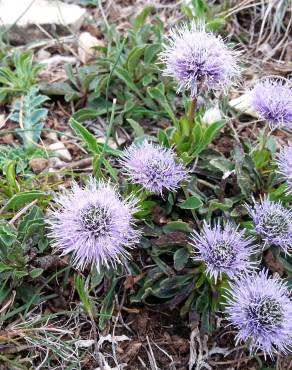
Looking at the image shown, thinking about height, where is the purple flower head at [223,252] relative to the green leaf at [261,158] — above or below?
below

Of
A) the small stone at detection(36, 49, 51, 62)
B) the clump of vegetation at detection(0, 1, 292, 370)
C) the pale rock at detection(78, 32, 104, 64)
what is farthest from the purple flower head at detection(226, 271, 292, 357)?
the small stone at detection(36, 49, 51, 62)

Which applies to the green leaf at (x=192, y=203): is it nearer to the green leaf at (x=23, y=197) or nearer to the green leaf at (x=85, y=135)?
the green leaf at (x=85, y=135)

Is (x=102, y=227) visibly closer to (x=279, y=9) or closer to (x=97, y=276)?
(x=97, y=276)

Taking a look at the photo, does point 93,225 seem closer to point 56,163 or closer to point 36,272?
point 36,272

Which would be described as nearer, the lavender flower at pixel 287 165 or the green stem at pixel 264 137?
the lavender flower at pixel 287 165

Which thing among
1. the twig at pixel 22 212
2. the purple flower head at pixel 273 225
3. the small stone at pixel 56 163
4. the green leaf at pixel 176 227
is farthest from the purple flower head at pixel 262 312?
the small stone at pixel 56 163

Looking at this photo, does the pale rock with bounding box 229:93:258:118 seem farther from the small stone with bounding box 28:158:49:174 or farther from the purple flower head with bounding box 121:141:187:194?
the small stone with bounding box 28:158:49:174
